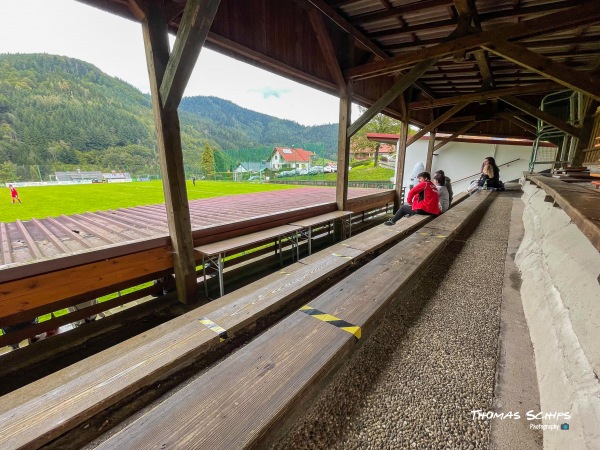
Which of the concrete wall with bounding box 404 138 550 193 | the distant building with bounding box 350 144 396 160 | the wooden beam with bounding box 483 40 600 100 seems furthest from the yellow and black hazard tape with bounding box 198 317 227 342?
the distant building with bounding box 350 144 396 160

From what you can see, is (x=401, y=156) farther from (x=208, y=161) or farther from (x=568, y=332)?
(x=208, y=161)

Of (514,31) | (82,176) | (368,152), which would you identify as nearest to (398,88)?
(514,31)

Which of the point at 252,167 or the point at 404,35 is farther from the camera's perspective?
the point at 252,167

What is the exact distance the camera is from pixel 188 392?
2.29ft

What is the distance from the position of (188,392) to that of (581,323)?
1.23m

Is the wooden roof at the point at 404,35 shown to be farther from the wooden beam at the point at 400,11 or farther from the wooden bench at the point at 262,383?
the wooden bench at the point at 262,383

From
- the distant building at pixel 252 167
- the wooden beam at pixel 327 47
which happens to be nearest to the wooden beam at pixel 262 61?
the wooden beam at pixel 327 47

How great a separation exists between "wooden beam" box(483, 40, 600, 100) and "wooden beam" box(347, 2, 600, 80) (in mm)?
109

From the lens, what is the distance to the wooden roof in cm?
284

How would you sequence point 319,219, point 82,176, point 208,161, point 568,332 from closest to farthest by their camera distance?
point 568,332
point 319,219
point 82,176
point 208,161

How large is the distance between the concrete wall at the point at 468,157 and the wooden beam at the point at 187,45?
11.8m

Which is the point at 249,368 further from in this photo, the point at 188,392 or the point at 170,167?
the point at 170,167

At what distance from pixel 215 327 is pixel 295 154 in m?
17.2

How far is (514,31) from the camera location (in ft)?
9.62
